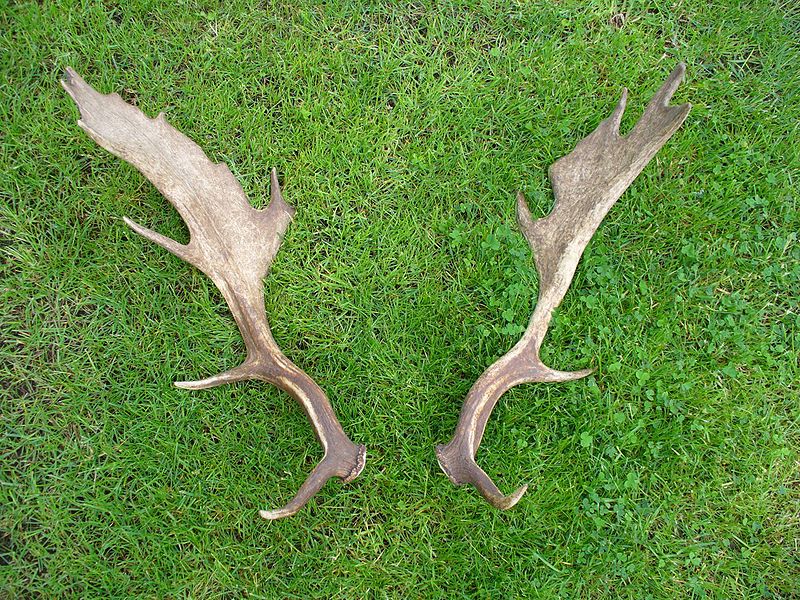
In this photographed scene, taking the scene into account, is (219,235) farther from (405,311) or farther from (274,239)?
(405,311)

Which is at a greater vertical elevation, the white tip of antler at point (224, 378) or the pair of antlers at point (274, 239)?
the pair of antlers at point (274, 239)

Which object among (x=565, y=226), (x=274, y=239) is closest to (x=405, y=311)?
(x=274, y=239)

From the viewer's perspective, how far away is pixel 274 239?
2.94m

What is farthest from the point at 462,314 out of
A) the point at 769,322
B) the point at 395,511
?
the point at 769,322

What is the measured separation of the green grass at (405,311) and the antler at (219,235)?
0.34 meters

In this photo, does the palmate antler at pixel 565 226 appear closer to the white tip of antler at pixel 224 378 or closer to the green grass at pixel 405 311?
the green grass at pixel 405 311

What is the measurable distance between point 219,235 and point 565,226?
1.74 m

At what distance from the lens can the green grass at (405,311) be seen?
298 centimetres

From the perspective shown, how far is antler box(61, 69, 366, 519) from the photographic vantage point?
2.59 meters

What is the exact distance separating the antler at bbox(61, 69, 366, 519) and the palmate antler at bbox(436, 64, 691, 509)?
571 millimetres

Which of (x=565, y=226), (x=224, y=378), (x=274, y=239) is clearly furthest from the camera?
(x=274, y=239)

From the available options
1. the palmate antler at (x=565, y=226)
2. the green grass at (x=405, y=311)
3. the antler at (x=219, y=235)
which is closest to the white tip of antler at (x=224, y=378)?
the antler at (x=219, y=235)

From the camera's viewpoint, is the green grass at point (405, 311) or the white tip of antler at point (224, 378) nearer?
the white tip of antler at point (224, 378)

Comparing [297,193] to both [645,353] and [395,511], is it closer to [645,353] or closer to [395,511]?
[395,511]
